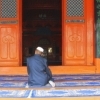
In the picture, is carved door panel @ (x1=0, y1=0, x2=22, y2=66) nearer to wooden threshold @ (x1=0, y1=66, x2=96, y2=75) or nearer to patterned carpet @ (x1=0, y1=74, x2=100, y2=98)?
wooden threshold @ (x1=0, y1=66, x2=96, y2=75)

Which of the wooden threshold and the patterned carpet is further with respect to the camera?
the wooden threshold

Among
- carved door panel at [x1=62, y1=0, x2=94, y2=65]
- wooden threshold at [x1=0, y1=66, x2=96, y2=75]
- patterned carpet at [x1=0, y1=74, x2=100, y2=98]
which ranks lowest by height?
patterned carpet at [x1=0, y1=74, x2=100, y2=98]

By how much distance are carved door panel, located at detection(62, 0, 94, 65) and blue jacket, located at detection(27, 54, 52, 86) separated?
2.49 m

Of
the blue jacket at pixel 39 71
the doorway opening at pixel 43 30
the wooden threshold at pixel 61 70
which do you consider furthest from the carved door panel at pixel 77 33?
the doorway opening at pixel 43 30

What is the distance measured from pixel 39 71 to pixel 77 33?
109 inches

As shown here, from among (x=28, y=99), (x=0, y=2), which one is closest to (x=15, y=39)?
(x=0, y=2)

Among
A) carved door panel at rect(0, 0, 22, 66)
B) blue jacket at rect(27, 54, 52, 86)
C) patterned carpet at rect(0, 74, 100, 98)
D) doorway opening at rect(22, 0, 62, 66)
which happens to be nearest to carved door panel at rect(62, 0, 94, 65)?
carved door panel at rect(0, 0, 22, 66)

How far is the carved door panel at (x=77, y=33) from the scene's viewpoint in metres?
7.92

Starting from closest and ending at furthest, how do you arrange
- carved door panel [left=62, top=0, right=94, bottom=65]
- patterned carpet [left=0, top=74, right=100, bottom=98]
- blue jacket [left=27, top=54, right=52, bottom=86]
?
patterned carpet [left=0, top=74, right=100, bottom=98]
blue jacket [left=27, top=54, right=52, bottom=86]
carved door panel [left=62, top=0, right=94, bottom=65]

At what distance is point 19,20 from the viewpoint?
795cm

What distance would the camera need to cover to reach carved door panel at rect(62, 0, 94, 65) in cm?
792

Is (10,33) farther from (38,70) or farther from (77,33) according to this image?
(38,70)

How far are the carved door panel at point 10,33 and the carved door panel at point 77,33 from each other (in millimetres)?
1120

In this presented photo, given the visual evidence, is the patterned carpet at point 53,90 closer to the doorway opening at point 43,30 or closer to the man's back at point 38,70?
the man's back at point 38,70
